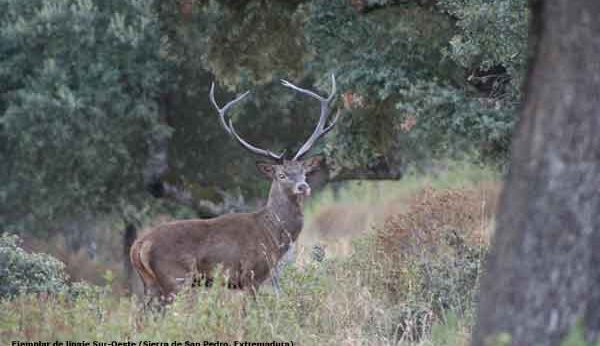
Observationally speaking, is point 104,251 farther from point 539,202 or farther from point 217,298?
point 539,202

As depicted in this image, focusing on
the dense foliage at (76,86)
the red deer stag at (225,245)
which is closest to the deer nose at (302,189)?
the red deer stag at (225,245)

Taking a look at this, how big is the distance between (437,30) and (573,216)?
7678 millimetres

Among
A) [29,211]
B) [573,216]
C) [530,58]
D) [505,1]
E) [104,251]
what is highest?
[505,1]

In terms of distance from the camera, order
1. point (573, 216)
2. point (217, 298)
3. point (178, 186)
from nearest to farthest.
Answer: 1. point (573, 216)
2. point (217, 298)
3. point (178, 186)

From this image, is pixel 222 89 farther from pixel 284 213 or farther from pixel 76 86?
pixel 284 213

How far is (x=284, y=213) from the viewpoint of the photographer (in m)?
10.6

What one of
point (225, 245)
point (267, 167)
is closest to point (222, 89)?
point (267, 167)

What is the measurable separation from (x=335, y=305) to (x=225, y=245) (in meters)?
1.89

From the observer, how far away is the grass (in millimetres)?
6973

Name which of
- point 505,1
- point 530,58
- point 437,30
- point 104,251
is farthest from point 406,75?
point 104,251

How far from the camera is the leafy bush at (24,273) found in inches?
361

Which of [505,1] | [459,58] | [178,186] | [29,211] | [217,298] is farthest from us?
[29,211]

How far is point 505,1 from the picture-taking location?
9.88m

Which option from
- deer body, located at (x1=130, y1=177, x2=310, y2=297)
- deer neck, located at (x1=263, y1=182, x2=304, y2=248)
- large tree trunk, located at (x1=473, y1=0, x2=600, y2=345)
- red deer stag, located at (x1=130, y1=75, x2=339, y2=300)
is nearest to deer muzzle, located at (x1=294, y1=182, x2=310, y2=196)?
red deer stag, located at (x1=130, y1=75, x2=339, y2=300)
